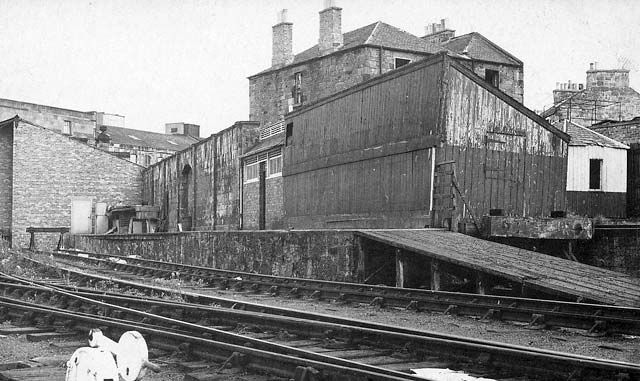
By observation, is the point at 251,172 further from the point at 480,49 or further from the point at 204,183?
the point at 480,49

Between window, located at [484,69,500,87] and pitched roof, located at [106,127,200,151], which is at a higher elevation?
window, located at [484,69,500,87]

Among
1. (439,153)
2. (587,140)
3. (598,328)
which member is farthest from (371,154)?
(587,140)

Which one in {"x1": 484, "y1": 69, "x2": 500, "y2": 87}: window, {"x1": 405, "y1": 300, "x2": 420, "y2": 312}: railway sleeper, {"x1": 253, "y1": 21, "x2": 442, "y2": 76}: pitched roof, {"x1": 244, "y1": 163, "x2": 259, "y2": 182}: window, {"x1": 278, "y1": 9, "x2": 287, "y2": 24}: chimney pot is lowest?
{"x1": 405, "y1": 300, "x2": 420, "y2": 312}: railway sleeper

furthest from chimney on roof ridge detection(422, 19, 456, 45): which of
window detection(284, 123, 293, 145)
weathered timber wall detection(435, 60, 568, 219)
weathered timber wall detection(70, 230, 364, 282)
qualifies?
weathered timber wall detection(435, 60, 568, 219)

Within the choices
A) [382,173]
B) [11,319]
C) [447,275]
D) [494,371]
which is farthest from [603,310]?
[382,173]

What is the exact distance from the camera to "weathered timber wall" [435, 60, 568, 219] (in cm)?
1616

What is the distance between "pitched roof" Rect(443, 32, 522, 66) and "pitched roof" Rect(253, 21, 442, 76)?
1.46m

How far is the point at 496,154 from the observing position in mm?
16938

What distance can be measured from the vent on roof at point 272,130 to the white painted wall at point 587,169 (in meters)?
11.5

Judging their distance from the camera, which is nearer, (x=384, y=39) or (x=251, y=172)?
(x=251, y=172)

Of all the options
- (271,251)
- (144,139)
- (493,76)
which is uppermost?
(493,76)

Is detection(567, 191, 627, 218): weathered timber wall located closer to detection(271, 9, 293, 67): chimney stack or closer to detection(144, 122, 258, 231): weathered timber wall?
detection(144, 122, 258, 231): weathered timber wall

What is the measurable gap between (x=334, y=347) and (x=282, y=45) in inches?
1285

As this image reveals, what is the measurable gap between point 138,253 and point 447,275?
1835cm
